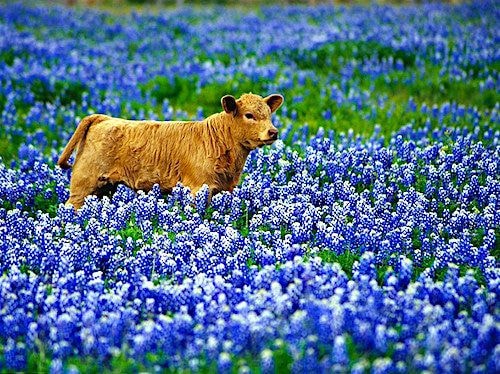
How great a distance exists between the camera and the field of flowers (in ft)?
15.9

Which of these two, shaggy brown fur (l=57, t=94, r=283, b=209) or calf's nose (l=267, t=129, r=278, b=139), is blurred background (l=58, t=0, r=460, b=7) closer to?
shaggy brown fur (l=57, t=94, r=283, b=209)

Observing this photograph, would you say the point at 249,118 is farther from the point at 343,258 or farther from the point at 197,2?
the point at 197,2

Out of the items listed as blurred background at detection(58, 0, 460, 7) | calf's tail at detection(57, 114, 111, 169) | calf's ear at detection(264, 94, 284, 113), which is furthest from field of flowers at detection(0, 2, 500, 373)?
blurred background at detection(58, 0, 460, 7)

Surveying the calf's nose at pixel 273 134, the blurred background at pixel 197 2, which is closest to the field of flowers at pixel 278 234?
the calf's nose at pixel 273 134

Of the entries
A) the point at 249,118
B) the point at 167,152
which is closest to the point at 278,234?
the point at 249,118

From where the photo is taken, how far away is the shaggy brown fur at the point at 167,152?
7586 millimetres

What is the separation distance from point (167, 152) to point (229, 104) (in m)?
0.80

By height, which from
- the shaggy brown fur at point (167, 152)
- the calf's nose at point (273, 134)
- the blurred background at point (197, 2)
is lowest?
the blurred background at point (197, 2)

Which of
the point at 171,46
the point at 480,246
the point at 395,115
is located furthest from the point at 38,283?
the point at 171,46

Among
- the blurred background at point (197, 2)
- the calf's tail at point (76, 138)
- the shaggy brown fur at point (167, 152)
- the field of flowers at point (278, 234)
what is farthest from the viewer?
the blurred background at point (197, 2)

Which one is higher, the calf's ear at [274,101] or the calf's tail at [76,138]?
the calf's ear at [274,101]

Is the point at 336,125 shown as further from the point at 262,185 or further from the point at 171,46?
the point at 171,46

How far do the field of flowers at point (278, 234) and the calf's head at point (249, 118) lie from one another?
57 cm

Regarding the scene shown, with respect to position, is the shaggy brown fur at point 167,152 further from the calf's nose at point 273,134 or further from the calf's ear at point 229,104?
the calf's nose at point 273,134
